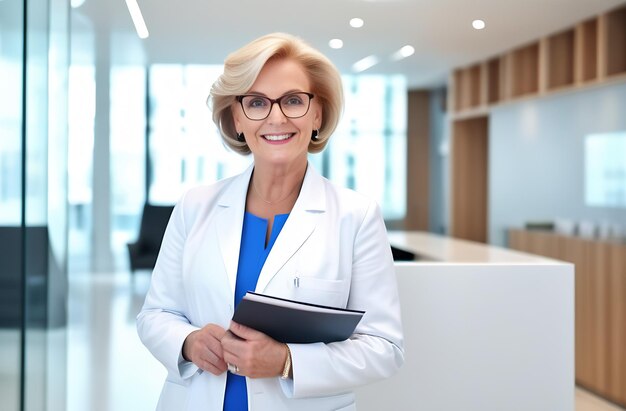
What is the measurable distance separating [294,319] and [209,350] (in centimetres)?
25

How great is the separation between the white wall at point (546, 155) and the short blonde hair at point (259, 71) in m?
4.42

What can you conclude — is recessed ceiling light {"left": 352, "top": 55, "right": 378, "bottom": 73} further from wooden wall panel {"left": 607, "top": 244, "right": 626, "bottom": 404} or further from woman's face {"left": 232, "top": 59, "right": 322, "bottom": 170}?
wooden wall panel {"left": 607, "top": 244, "right": 626, "bottom": 404}

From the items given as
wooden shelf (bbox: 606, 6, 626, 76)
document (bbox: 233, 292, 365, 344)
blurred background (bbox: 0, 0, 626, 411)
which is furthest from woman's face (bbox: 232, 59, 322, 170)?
wooden shelf (bbox: 606, 6, 626, 76)

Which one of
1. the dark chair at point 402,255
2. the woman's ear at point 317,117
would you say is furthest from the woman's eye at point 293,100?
the dark chair at point 402,255

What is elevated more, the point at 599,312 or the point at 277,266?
the point at 277,266

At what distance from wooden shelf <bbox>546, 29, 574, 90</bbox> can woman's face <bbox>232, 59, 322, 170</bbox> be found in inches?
89.2

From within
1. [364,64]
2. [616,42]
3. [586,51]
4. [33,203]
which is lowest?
[33,203]

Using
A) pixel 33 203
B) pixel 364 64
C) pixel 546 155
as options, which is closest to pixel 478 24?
pixel 364 64

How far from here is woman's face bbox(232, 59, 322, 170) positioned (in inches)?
85.5

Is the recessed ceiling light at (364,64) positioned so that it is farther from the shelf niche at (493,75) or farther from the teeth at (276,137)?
the teeth at (276,137)

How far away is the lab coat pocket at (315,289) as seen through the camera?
2.14 meters

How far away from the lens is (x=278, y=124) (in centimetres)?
216

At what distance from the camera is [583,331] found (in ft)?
21.3

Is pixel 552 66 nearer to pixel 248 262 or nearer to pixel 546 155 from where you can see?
pixel 546 155
